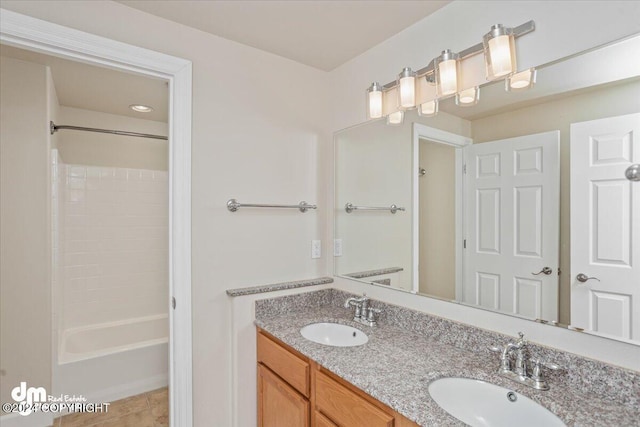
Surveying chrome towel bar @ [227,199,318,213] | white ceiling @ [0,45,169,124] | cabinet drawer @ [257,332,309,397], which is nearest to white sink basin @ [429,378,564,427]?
cabinet drawer @ [257,332,309,397]

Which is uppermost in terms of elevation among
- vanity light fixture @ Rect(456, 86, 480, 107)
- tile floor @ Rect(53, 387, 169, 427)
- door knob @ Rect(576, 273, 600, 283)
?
vanity light fixture @ Rect(456, 86, 480, 107)

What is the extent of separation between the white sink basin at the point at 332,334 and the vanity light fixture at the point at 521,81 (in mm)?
1270

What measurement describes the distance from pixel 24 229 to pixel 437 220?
2551 millimetres

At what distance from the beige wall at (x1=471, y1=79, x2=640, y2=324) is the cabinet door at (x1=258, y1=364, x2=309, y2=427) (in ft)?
3.54

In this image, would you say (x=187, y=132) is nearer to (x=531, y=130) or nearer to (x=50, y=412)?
(x=531, y=130)

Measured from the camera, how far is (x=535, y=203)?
1.19m

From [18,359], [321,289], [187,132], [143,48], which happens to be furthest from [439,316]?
[18,359]

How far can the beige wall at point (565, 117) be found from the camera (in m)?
0.99

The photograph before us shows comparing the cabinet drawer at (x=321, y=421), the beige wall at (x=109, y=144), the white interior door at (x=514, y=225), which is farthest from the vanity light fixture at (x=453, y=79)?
the beige wall at (x=109, y=144)

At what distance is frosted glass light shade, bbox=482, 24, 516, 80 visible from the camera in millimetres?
1227

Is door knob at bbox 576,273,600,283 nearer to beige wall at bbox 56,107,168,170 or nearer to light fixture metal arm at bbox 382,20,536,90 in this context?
light fixture metal arm at bbox 382,20,536,90

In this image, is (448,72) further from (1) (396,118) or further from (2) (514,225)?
(2) (514,225)

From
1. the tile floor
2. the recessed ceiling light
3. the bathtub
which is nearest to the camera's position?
the tile floor

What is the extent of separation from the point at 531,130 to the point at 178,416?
2042 millimetres
